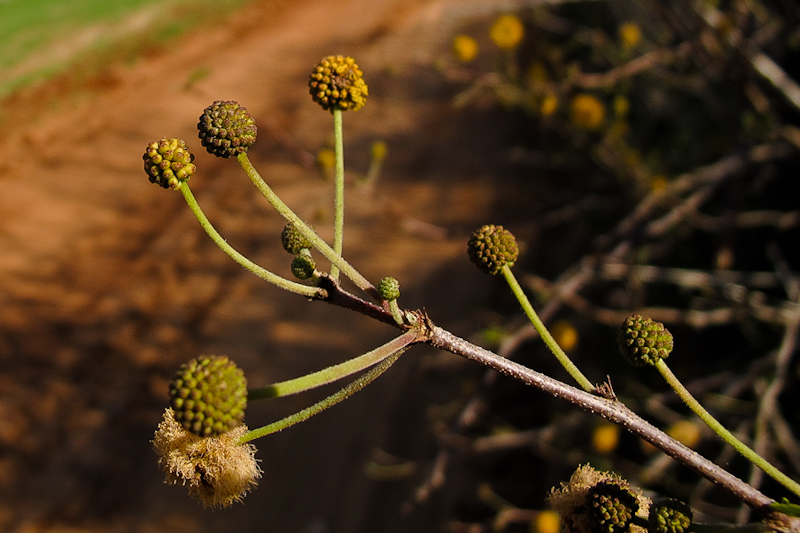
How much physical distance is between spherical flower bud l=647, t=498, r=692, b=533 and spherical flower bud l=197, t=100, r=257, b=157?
100 centimetres

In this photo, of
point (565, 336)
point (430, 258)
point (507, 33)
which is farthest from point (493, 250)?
point (430, 258)

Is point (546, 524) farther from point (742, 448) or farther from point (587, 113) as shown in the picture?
point (587, 113)

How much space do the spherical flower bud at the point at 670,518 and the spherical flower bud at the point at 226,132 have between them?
1.00m

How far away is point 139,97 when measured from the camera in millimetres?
9492

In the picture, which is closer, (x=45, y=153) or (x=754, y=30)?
(x=754, y=30)

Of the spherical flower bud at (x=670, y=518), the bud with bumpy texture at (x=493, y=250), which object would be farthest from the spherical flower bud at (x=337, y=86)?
the spherical flower bud at (x=670, y=518)

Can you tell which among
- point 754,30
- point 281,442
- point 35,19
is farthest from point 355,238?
point 35,19

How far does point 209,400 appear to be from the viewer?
38.9 inches

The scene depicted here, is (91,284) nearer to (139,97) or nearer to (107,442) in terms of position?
(107,442)

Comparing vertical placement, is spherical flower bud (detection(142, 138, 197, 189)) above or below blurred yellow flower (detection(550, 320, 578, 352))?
above

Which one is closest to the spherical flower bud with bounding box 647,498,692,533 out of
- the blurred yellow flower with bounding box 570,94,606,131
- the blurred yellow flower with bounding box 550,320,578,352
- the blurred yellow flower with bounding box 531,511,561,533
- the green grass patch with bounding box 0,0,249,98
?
the blurred yellow flower with bounding box 531,511,561,533

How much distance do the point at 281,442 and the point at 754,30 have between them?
16.7ft

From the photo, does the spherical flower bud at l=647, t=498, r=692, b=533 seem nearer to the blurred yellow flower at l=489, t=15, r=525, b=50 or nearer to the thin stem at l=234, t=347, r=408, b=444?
the thin stem at l=234, t=347, r=408, b=444

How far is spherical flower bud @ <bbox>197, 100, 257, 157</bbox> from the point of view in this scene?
1.19 metres
